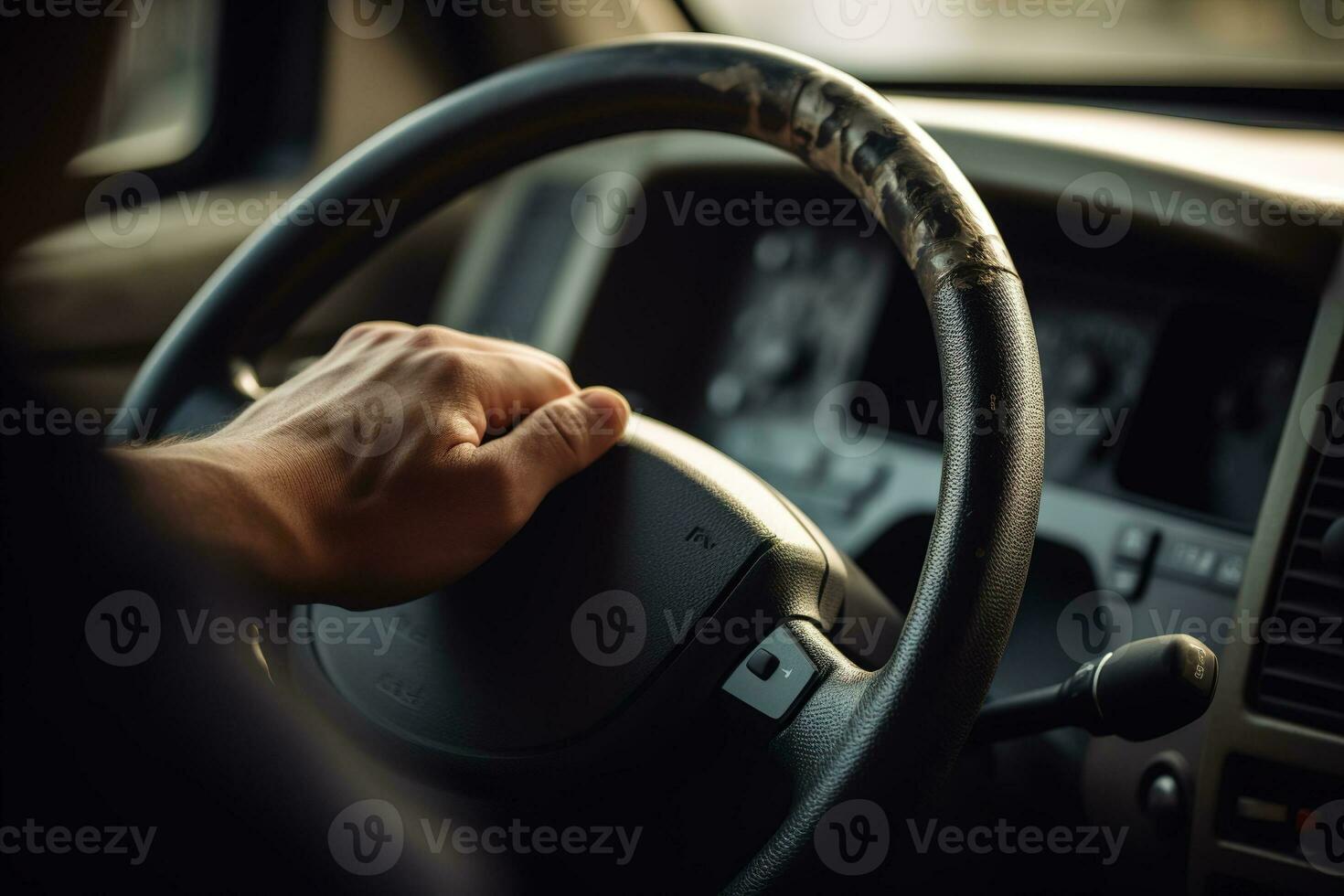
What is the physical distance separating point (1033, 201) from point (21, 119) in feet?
3.77

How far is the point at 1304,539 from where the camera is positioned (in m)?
0.88

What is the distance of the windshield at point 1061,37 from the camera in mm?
Result: 1194

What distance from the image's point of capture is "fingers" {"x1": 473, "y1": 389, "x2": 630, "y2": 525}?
2.15 ft

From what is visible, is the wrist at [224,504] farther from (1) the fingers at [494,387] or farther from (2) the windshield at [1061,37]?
(2) the windshield at [1061,37]

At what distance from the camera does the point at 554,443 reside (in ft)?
2.21

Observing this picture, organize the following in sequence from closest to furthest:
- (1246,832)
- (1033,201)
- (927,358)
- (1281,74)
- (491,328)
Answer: (1246,832) < (1033,201) < (1281,74) < (927,358) < (491,328)

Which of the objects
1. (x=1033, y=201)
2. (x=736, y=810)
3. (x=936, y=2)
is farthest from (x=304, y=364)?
(x=936, y=2)

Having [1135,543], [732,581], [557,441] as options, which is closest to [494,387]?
[557,441]

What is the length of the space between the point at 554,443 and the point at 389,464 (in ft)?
0.33

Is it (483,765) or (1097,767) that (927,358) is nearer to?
(1097,767)

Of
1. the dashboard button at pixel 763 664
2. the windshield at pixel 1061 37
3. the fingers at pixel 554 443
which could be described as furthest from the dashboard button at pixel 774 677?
the windshield at pixel 1061 37

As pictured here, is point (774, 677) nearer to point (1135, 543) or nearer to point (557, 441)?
point (557, 441)

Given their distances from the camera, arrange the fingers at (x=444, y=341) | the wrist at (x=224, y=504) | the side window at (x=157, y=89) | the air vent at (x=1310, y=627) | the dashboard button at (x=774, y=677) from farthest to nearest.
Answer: the side window at (x=157, y=89), the air vent at (x=1310, y=627), the fingers at (x=444, y=341), the dashboard button at (x=774, y=677), the wrist at (x=224, y=504)

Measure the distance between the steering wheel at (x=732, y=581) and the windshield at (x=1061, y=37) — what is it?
2.58ft
